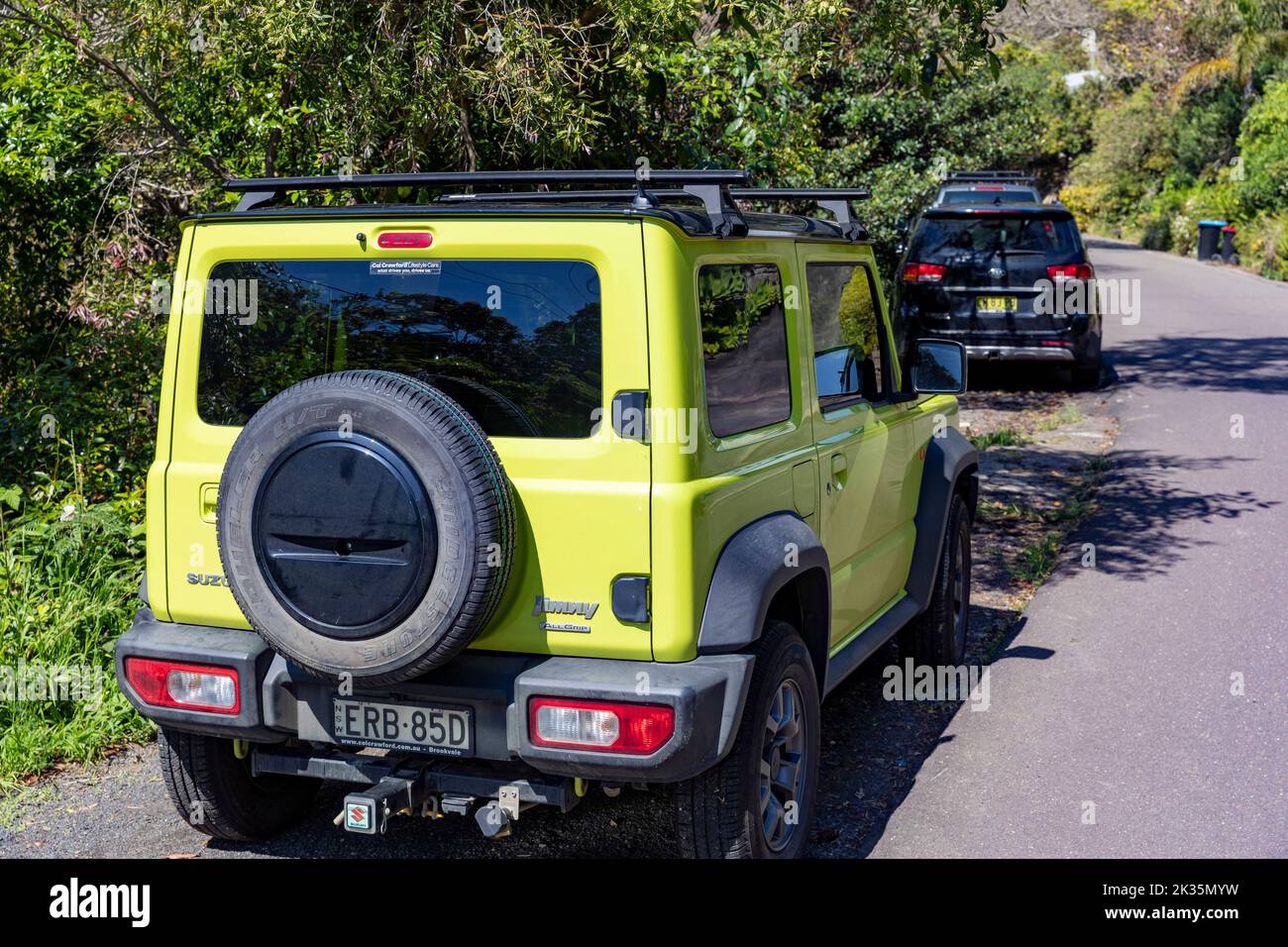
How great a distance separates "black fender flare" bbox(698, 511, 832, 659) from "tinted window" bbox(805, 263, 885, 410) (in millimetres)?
745

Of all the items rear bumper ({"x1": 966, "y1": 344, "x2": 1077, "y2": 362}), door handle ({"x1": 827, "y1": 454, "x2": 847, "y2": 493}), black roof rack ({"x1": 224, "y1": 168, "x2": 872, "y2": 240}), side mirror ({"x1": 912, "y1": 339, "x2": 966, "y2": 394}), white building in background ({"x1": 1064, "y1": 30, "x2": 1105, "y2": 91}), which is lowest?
door handle ({"x1": 827, "y1": 454, "x2": 847, "y2": 493})

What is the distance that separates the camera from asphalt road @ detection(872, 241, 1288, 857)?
15.3 feet

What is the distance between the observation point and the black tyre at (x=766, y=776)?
151 inches

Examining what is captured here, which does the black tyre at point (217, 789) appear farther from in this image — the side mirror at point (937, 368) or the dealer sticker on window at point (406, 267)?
the side mirror at point (937, 368)

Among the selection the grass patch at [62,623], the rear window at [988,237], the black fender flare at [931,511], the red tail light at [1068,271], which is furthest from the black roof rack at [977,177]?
Result: the grass patch at [62,623]

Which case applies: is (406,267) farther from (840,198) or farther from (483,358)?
(840,198)

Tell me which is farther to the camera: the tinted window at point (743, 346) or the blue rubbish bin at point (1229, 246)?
the blue rubbish bin at point (1229, 246)

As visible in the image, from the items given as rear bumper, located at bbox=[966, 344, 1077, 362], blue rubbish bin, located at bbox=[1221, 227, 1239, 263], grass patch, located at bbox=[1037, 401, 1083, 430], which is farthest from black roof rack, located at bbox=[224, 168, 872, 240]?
blue rubbish bin, located at bbox=[1221, 227, 1239, 263]

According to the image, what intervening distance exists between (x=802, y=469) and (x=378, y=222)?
1.54 metres

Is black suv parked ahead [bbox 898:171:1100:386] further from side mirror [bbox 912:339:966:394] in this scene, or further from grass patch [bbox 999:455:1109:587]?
side mirror [bbox 912:339:966:394]

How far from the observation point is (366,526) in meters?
3.44

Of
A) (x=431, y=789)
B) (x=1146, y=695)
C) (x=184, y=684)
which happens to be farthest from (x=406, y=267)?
(x=1146, y=695)

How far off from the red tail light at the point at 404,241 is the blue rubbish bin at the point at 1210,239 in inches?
1322
